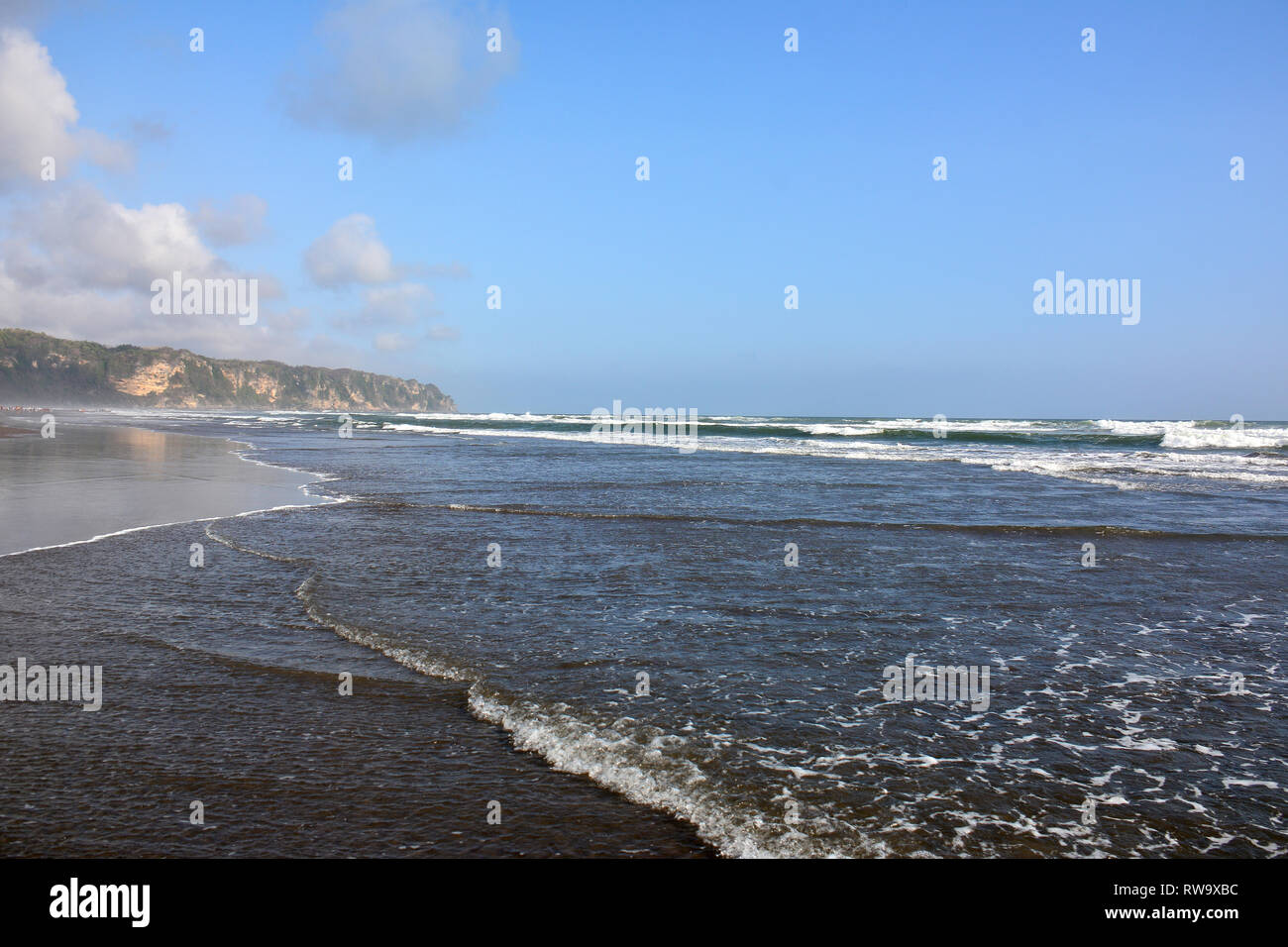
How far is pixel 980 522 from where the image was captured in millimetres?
13344

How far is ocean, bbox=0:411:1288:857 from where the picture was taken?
11.7ft

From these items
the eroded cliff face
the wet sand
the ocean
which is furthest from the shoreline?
the eroded cliff face

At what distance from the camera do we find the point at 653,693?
17.0 ft

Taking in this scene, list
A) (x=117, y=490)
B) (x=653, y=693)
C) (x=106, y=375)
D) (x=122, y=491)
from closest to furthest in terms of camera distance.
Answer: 1. (x=653, y=693)
2. (x=122, y=491)
3. (x=117, y=490)
4. (x=106, y=375)

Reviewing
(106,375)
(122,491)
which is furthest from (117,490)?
(106,375)

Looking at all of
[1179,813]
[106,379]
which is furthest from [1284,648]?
[106,379]

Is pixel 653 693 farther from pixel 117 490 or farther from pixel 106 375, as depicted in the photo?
pixel 106 375

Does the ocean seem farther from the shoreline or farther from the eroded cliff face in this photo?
the eroded cliff face

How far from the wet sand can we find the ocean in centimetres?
91

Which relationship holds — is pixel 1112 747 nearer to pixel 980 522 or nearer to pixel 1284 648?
pixel 1284 648

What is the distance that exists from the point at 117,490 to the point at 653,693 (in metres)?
16.0

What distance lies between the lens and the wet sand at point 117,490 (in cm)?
1152
